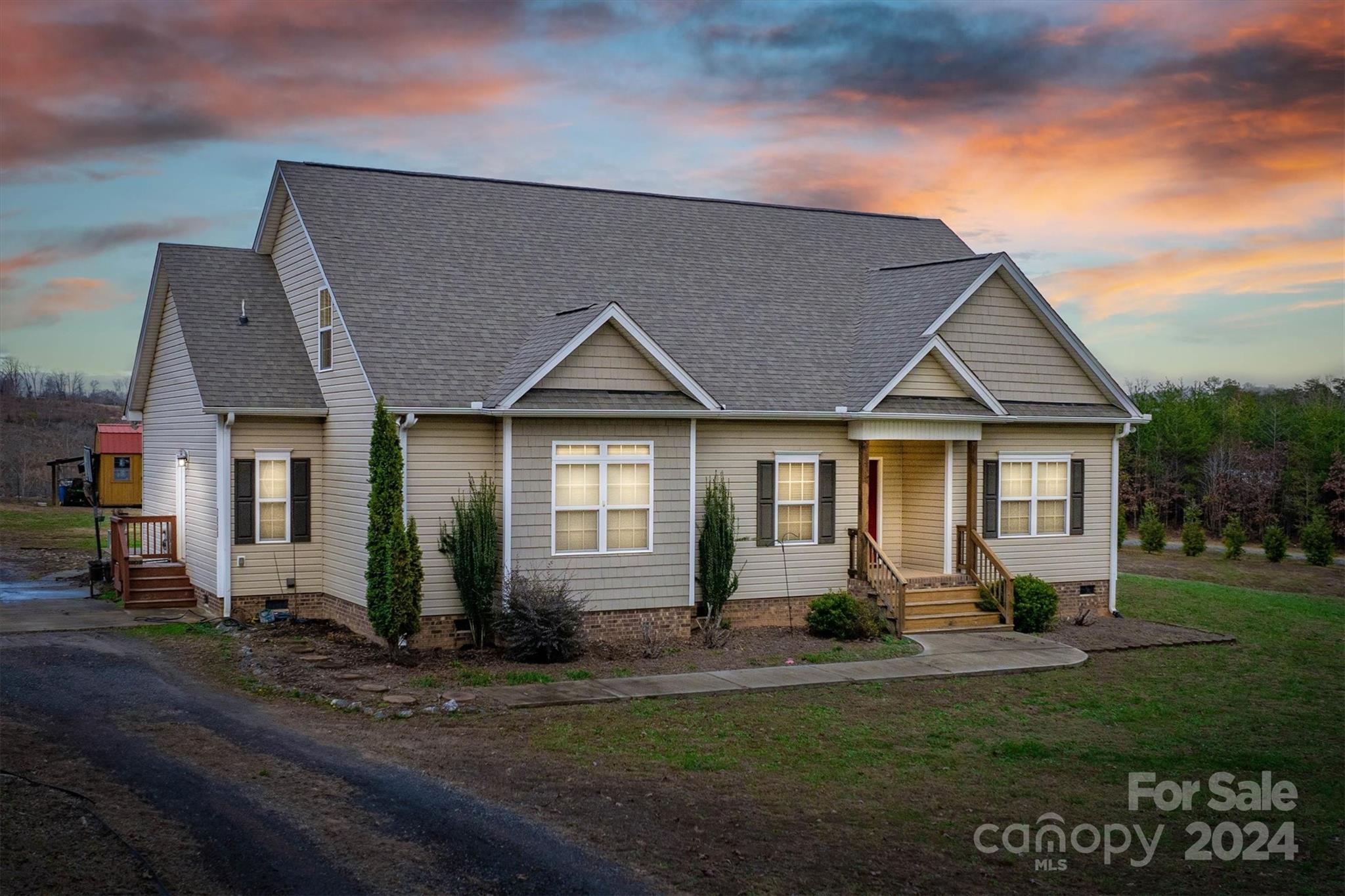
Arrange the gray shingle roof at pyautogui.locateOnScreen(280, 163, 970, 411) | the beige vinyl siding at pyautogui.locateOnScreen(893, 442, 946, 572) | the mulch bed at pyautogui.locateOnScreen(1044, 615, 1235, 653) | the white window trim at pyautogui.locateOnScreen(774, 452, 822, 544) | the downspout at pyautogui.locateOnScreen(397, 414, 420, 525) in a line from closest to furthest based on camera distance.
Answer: the downspout at pyautogui.locateOnScreen(397, 414, 420, 525)
the gray shingle roof at pyautogui.locateOnScreen(280, 163, 970, 411)
the mulch bed at pyautogui.locateOnScreen(1044, 615, 1235, 653)
the white window trim at pyautogui.locateOnScreen(774, 452, 822, 544)
the beige vinyl siding at pyautogui.locateOnScreen(893, 442, 946, 572)

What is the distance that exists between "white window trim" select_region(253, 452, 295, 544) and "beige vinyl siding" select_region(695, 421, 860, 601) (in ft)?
23.8

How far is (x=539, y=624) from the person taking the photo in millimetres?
16609

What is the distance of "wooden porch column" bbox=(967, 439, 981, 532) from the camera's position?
2128cm

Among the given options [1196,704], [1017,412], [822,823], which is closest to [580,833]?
[822,823]

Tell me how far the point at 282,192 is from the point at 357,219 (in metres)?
1.89

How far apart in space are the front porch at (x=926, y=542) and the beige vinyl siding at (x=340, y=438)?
28.4 ft

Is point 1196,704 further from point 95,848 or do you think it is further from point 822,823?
point 95,848

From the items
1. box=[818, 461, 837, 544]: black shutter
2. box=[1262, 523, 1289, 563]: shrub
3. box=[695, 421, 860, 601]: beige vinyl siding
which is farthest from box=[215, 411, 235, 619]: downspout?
box=[1262, 523, 1289, 563]: shrub

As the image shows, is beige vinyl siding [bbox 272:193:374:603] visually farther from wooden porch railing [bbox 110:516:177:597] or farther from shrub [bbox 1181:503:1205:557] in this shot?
shrub [bbox 1181:503:1205:557]

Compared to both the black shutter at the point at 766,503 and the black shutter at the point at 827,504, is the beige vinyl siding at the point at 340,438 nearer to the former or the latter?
the black shutter at the point at 766,503

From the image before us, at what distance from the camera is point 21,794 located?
9.94m

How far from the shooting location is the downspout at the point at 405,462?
17.2 m

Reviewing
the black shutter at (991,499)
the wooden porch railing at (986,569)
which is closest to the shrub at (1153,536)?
the wooden porch railing at (986,569)

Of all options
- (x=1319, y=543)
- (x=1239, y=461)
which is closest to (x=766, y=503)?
(x=1319, y=543)
